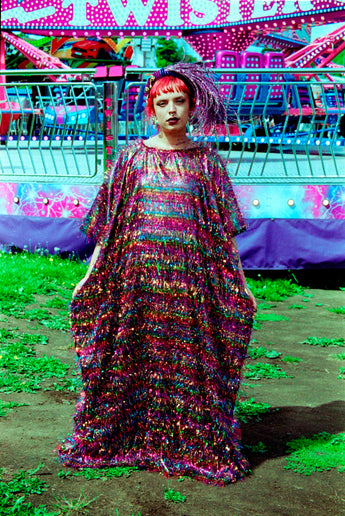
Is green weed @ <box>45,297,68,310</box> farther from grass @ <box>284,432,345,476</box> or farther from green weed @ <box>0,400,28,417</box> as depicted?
grass @ <box>284,432,345,476</box>

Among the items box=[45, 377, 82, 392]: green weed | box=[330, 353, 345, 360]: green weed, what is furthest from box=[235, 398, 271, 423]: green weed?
box=[330, 353, 345, 360]: green weed

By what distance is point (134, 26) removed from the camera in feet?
55.4

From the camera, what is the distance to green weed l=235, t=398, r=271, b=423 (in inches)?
150

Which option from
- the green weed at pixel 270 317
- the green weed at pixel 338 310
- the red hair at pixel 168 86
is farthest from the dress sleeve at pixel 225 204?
the green weed at pixel 338 310

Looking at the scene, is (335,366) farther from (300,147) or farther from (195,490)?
(300,147)

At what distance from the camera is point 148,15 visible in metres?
16.8

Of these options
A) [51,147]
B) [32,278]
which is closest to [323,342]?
[32,278]

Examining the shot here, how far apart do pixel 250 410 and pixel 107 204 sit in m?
1.53

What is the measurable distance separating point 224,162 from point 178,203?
321 millimetres

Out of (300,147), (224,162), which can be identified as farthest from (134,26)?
(224,162)

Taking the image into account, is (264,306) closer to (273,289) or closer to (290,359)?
(273,289)

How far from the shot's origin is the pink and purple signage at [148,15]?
16297mm

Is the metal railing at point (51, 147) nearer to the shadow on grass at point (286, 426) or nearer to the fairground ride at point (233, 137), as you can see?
the fairground ride at point (233, 137)

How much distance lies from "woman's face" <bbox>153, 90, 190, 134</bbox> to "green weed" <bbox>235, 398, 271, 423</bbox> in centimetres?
164
